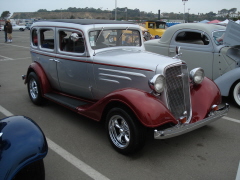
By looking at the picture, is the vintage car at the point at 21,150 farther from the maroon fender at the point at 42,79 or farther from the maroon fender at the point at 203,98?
the maroon fender at the point at 42,79

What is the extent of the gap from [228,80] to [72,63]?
3.52m

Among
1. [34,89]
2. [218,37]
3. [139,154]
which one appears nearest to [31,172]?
[139,154]

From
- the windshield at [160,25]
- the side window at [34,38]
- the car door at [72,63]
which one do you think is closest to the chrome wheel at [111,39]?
the car door at [72,63]

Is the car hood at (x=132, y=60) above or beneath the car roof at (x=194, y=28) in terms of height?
beneath

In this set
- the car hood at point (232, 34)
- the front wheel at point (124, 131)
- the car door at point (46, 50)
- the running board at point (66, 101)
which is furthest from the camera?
the car hood at point (232, 34)

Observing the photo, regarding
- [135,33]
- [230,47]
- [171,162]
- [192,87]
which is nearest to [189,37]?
[230,47]

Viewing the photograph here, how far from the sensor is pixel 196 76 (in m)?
4.34

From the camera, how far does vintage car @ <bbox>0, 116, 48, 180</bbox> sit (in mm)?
2303

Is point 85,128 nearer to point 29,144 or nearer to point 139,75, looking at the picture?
point 139,75

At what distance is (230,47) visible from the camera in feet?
20.7

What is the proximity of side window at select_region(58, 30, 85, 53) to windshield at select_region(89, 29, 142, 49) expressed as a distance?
22 centimetres

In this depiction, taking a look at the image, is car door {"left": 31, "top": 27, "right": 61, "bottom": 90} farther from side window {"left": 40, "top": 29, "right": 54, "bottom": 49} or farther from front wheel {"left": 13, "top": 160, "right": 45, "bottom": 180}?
front wheel {"left": 13, "top": 160, "right": 45, "bottom": 180}

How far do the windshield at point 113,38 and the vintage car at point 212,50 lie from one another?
7.13 ft

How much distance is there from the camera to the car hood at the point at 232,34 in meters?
6.12
